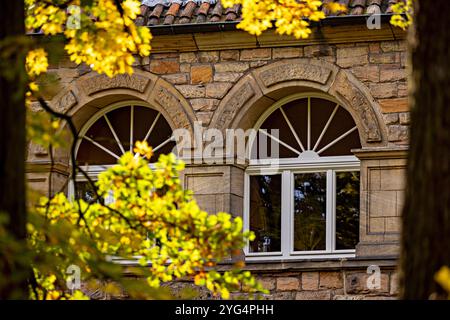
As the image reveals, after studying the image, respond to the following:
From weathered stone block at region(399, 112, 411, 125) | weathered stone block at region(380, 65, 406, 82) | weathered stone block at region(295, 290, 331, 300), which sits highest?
weathered stone block at region(380, 65, 406, 82)

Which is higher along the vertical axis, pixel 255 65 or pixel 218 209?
pixel 255 65

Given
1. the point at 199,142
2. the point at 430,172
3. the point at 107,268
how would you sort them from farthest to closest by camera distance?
the point at 199,142
the point at 107,268
the point at 430,172

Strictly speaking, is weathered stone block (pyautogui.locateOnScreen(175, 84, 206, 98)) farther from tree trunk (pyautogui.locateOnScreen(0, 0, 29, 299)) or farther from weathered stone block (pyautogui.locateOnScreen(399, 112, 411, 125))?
tree trunk (pyautogui.locateOnScreen(0, 0, 29, 299))

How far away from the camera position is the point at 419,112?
291 inches

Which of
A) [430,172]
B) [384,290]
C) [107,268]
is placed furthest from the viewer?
[384,290]

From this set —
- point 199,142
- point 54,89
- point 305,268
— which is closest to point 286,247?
point 305,268

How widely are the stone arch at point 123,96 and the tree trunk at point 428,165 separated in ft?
32.5

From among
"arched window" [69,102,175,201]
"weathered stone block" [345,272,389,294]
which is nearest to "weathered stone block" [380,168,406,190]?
"weathered stone block" [345,272,389,294]

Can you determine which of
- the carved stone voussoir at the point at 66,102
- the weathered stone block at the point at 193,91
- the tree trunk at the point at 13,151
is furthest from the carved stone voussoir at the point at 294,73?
the tree trunk at the point at 13,151

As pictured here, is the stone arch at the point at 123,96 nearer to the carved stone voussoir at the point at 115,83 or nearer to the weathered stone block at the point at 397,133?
the carved stone voussoir at the point at 115,83

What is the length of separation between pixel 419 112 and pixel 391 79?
30.5 feet

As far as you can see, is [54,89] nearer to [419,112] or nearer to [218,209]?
[419,112]

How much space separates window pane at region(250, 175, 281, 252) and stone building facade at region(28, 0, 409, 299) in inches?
5.6

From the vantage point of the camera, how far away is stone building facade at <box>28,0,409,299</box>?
53.7 feet
